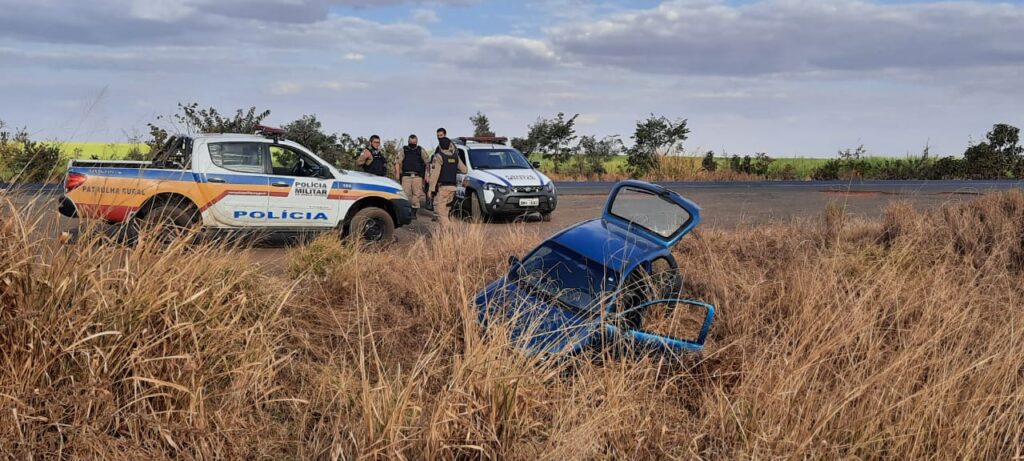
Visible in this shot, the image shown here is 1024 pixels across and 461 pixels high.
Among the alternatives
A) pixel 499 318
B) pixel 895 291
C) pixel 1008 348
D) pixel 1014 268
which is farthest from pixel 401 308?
pixel 1014 268

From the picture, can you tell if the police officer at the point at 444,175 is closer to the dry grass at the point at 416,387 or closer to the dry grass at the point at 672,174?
the dry grass at the point at 416,387

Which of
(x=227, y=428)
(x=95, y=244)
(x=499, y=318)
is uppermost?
(x=95, y=244)

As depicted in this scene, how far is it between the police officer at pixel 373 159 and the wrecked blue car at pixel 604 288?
8.22 m

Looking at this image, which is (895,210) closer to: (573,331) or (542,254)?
(542,254)

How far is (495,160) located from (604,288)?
35.3ft

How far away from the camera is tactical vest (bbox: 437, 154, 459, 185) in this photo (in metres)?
14.4

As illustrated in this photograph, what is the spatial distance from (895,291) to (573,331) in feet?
10.3

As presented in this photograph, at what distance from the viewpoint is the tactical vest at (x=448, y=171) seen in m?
14.4

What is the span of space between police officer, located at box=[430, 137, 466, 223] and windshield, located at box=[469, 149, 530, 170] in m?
1.56

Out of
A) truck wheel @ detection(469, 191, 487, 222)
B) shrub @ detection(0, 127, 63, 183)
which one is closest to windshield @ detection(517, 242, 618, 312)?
shrub @ detection(0, 127, 63, 183)

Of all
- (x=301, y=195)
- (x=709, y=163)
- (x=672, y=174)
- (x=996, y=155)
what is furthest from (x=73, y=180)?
(x=996, y=155)

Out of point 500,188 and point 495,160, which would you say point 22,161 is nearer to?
point 500,188

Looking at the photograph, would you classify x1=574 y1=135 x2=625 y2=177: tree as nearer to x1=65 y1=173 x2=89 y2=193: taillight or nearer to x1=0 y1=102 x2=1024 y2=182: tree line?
x1=0 y1=102 x2=1024 y2=182: tree line

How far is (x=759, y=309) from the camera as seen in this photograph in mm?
6672
